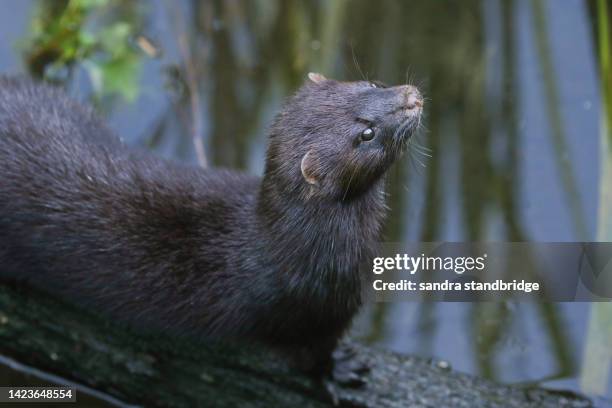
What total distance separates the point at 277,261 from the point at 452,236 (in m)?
1.66

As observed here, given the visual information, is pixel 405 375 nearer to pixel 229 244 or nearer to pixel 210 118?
pixel 229 244

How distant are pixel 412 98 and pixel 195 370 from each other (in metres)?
1.86

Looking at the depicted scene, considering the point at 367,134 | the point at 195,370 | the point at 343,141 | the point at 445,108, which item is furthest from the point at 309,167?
the point at 445,108

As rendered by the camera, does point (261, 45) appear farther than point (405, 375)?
Yes

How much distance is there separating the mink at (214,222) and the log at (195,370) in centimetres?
14

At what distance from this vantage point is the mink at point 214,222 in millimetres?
4582

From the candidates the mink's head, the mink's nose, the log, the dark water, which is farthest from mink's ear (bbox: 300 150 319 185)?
the dark water

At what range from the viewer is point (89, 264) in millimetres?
4898

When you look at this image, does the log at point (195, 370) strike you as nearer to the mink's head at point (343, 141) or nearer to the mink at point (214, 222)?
the mink at point (214, 222)

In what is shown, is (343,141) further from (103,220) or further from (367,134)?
(103,220)

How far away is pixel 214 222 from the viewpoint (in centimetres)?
494

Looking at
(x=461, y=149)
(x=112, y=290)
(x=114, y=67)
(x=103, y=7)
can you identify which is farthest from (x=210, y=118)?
(x=112, y=290)

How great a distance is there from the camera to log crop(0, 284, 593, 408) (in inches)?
200

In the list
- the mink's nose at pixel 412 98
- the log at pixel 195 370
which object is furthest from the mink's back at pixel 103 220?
the mink's nose at pixel 412 98
